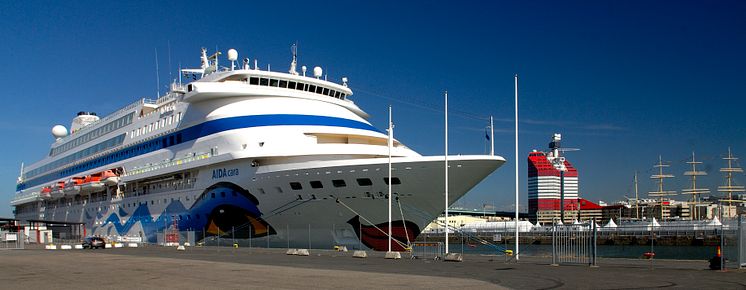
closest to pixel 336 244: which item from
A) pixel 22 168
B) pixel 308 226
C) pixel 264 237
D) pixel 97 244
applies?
pixel 308 226

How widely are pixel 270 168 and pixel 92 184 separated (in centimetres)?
2398

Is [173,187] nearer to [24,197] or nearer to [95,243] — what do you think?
[95,243]

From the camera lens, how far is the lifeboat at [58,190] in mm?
59519

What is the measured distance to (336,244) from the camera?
33375mm

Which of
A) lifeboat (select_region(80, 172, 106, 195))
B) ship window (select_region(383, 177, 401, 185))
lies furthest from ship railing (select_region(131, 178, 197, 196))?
ship window (select_region(383, 177, 401, 185))

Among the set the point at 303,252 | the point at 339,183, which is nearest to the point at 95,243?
the point at 303,252

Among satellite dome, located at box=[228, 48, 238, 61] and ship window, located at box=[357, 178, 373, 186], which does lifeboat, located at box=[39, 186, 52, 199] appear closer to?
satellite dome, located at box=[228, 48, 238, 61]

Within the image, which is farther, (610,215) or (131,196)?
(610,215)

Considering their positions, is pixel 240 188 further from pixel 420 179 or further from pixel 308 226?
pixel 420 179

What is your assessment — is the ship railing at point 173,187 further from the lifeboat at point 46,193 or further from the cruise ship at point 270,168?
the lifeboat at point 46,193

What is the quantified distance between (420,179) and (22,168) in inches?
2484

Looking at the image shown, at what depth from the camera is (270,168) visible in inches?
1307

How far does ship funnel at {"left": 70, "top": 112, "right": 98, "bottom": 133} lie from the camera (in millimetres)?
67438

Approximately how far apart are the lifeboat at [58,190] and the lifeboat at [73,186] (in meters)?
1.57
